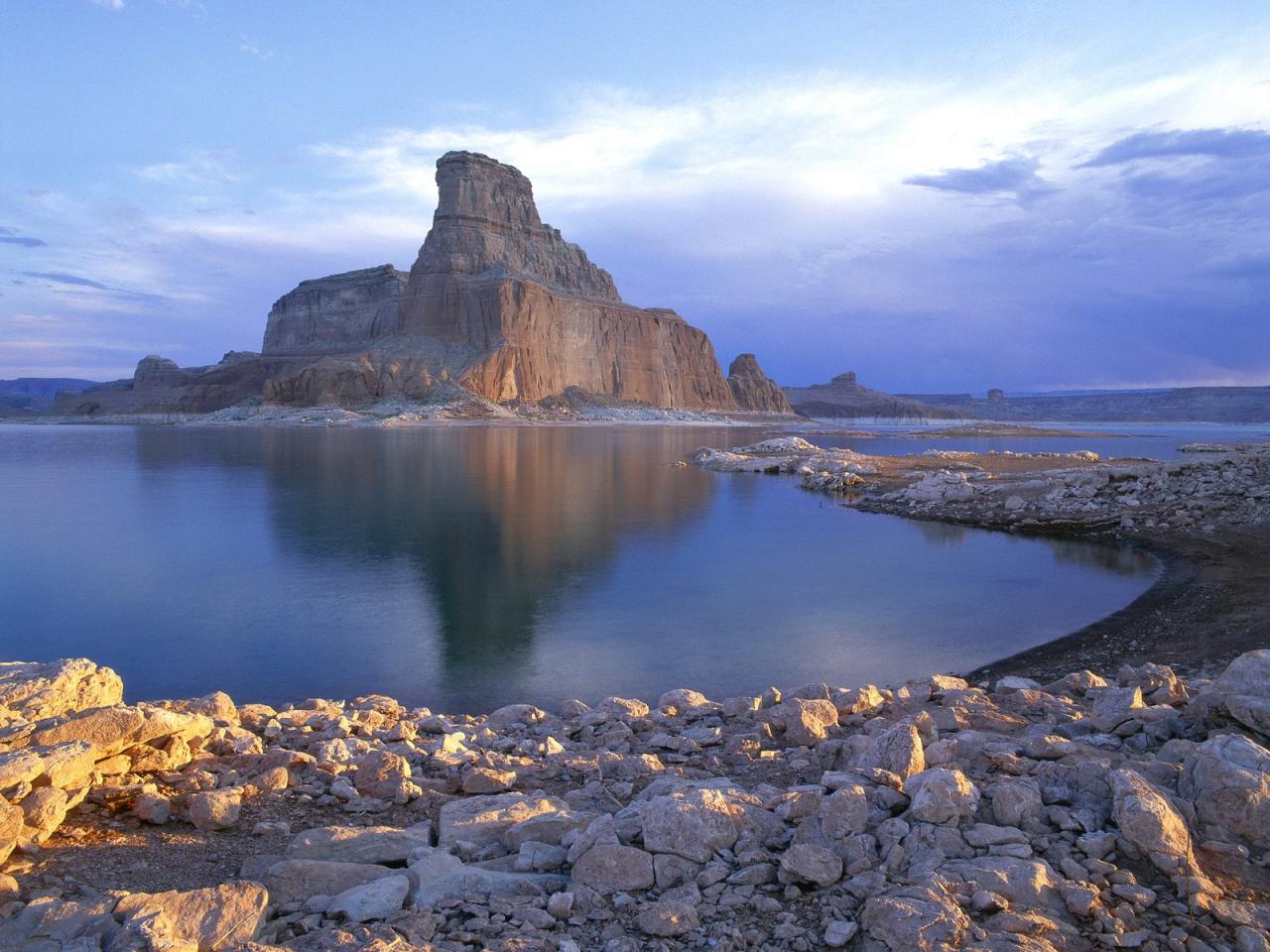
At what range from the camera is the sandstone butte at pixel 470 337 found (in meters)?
93.8

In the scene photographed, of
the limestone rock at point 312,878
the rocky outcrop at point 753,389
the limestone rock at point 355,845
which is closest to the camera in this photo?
the limestone rock at point 312,878

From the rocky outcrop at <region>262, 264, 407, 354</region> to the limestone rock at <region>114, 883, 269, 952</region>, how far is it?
129 metres

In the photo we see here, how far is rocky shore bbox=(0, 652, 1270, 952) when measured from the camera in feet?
10.7

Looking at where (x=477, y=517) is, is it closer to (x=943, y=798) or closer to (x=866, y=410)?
(x=943, y=798)

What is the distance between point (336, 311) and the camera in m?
135

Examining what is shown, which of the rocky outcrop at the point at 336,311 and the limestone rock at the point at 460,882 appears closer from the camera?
the limestone rock at the point at 460,882

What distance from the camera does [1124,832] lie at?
363 centimetres

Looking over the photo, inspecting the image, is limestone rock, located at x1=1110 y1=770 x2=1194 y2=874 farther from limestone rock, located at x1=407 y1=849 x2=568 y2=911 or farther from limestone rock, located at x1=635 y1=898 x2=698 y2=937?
limestone rock, located at x1=407 y1=849 x2=568 y2=911

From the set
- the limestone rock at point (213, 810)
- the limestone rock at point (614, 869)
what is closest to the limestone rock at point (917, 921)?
the limestone rock at point (614, 869)

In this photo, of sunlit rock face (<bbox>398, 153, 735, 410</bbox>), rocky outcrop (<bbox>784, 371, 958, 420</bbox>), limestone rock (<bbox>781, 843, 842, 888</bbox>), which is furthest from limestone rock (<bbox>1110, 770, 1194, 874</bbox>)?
rocky outcrop (<bbox>784, 371, 958, 420</bbox>)

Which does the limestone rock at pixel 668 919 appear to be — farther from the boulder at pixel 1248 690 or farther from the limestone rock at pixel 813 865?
the boulder at pixel 1248 690

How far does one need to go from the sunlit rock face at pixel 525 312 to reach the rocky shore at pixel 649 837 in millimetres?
89301

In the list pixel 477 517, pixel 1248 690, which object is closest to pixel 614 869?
pixel 1248 690

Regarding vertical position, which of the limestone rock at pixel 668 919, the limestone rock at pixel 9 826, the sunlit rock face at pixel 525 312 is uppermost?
the sunlit rock face at pixel 525 312
